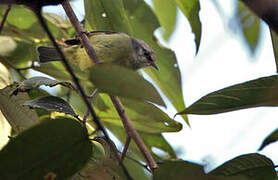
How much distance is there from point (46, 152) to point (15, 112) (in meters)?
0.66

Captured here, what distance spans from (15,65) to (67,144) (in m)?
1.45

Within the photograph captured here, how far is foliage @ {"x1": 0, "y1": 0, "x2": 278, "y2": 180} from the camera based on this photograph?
1.14 metres

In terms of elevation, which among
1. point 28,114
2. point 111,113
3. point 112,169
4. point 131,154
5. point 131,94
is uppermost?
point 131,94

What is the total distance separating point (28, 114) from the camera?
1804mm

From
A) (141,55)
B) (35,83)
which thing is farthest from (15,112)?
(141,55)

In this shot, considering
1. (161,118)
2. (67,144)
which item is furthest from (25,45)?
(67,144)

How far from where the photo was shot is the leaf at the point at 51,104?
1.56 metres

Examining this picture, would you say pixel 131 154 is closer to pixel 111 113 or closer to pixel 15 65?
pixel 111 113

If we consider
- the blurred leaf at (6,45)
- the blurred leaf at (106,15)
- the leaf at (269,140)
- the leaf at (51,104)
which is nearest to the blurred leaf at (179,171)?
the leaf at (269,140)

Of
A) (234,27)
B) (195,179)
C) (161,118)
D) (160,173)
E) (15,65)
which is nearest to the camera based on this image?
(234,27)

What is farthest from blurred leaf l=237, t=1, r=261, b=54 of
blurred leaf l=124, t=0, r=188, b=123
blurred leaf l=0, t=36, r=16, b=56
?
blurred leaf l=0, t=36, r=16, b=56

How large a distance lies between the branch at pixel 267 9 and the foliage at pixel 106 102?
0.20 meters

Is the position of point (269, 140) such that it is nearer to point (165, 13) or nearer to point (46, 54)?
point (165, 13)

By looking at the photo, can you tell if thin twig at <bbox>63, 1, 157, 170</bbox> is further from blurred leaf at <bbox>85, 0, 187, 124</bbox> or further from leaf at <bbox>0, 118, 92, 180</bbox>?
blurred leaf at <bbox>85, 0, 187, 124</bbox>
